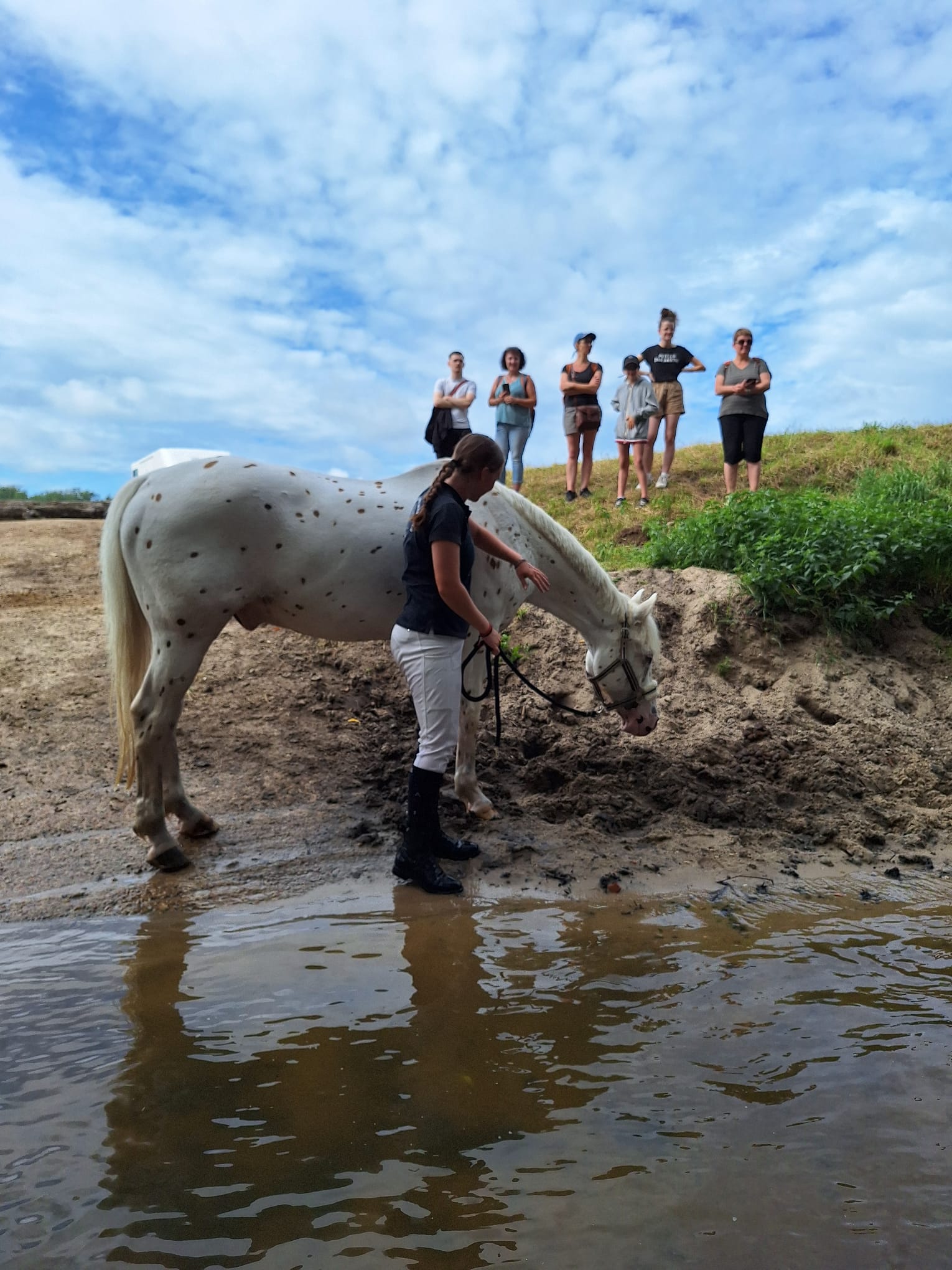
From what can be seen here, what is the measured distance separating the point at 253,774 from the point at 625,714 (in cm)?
250

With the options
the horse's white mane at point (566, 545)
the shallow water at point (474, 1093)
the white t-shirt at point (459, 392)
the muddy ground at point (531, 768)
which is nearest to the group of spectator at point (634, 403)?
the white t-shirt at point (459, 392)

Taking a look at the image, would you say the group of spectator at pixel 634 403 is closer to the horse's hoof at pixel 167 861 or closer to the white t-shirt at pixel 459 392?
the white t-shirt at pixel 459 392

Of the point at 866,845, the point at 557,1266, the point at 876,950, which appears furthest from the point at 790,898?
the point at 557,1266

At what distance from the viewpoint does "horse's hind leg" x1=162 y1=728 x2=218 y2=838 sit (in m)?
4.73

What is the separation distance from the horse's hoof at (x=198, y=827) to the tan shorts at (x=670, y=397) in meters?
7.99

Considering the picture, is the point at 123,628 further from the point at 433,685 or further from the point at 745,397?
the point at 745,397

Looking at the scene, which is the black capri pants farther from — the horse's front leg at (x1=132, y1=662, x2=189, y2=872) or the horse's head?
the horse's front leg at (x1=132, y1=662, x2=189, y2=872)

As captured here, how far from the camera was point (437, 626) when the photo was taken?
4.07m

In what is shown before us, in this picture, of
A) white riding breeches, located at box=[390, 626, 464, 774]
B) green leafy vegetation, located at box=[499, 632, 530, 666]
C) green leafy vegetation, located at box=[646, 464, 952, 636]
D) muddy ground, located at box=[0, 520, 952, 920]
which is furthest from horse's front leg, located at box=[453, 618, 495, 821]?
green leafy vegetation, located at box=[646, 464, 952, 636]

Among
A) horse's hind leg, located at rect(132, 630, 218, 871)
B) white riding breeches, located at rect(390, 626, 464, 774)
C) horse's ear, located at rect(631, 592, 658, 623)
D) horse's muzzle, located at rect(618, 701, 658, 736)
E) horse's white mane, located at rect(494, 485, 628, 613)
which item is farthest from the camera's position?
horse's muzzle, located at rect(618, 701, 658, 736)

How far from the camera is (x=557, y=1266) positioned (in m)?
1.87

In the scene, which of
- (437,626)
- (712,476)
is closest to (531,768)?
(437,626)

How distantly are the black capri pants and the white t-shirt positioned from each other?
9.66 feet

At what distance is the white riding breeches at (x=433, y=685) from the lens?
4102 millimetres
